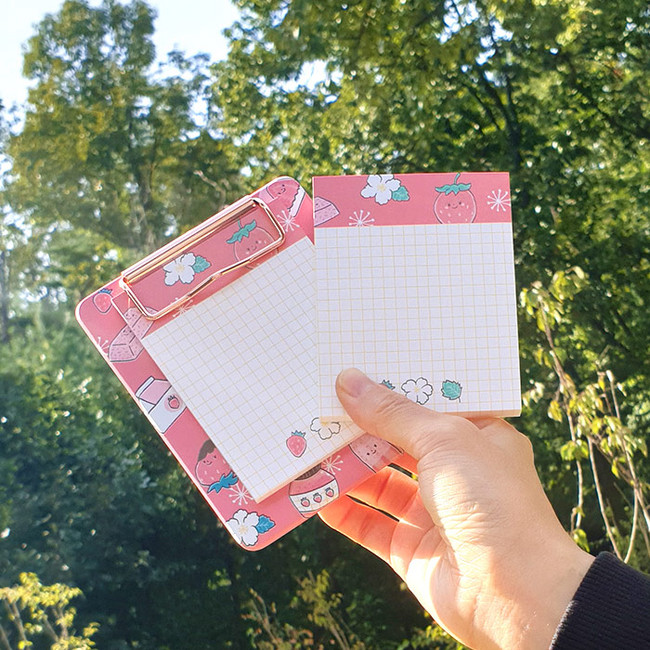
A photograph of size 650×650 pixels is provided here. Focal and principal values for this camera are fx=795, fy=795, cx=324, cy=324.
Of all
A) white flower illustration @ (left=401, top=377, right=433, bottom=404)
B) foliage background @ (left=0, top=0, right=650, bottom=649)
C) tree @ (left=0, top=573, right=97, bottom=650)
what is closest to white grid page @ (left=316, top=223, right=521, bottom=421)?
white flower illustration @ (left=401, top=377, right=433, bottom=404)

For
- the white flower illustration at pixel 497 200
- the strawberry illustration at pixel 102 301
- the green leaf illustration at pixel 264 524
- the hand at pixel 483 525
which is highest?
the strawberry illustration at pixel 102 301

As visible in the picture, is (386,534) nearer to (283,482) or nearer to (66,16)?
(283,482)

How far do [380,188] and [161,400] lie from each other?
1.25ft

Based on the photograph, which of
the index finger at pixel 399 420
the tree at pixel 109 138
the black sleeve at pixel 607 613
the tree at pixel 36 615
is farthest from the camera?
the tree at pixel 109 138

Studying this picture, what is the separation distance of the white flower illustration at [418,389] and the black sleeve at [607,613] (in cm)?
26

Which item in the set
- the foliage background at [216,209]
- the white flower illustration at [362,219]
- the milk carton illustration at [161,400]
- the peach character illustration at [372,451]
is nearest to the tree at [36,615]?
the foliage background at [216,209]

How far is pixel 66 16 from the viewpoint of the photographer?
14.3 feet

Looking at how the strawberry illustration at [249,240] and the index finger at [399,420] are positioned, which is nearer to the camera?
the index finger at [399,420]

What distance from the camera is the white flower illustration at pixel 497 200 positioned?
99 centimetres

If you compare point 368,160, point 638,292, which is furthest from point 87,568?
point 638,292

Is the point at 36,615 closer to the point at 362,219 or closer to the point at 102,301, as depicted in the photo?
the point at 102,301

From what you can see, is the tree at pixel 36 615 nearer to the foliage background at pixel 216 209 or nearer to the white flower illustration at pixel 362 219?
the foliage background at pixel 216 209

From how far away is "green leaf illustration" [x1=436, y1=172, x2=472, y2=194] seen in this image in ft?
3.23

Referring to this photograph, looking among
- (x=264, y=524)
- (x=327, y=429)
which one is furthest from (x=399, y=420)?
(x=264, y=524)
